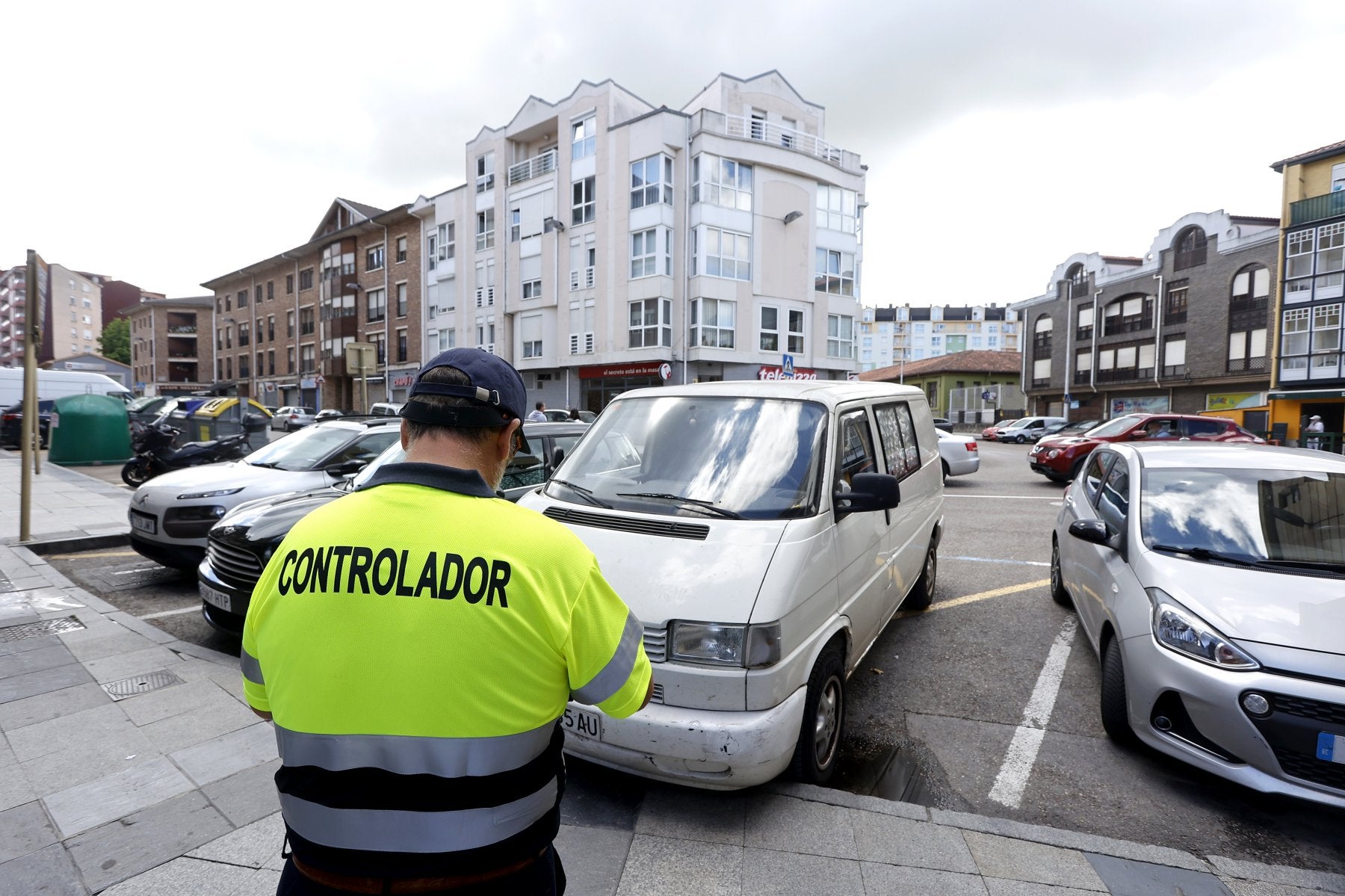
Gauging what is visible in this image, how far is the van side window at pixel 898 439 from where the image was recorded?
4.69 meters

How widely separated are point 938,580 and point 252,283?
62.3 m

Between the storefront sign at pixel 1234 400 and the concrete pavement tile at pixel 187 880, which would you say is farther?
the storefront sign at pixel 1234 400

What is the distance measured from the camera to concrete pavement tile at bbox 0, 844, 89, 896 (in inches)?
A: 95.9

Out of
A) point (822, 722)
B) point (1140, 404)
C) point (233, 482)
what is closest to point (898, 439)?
point (822, 722)

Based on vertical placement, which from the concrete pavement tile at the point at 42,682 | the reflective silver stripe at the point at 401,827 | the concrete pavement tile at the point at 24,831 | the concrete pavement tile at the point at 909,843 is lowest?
the concrete pavement tile at the point at 42,682

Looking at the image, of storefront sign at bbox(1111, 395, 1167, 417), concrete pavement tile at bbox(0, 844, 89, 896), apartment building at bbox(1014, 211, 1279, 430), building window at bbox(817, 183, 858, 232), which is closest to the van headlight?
concrete pavement tile at bbox(0, 844, 89, 896)

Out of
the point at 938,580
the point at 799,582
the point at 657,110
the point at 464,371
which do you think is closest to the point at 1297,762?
the point at 799,582

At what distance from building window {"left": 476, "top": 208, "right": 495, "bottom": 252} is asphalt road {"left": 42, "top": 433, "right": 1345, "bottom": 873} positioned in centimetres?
3385

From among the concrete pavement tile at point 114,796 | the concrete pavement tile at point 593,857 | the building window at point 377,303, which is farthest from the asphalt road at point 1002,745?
the building window at point 377,303

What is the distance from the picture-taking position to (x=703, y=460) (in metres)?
3.72

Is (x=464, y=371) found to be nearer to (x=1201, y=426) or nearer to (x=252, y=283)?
(x=1201, y=426)

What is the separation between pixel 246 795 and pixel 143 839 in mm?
369

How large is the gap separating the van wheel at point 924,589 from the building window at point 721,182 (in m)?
28.1

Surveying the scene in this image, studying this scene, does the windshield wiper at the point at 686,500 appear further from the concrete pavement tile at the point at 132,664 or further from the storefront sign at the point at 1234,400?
the storefront sign at the point at 1234,400
